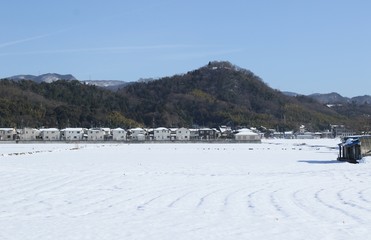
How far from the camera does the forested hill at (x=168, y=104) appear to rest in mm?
132375

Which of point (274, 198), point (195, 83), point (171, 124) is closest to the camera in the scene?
point (274, 198)

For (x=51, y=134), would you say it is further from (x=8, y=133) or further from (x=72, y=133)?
(x=8, y=133)

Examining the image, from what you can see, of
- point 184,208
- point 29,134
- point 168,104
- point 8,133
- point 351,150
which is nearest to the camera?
point 184,208

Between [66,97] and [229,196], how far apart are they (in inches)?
5651

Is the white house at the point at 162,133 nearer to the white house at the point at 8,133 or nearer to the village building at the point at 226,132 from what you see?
the village building at the point at 226,132

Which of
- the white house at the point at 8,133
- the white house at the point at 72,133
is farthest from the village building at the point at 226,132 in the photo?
the white house at the point at 8,133

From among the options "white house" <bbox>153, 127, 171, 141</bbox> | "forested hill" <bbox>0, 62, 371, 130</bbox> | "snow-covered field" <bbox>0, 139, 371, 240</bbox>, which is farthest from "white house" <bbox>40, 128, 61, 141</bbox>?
"snow-covered field" <bbox>0, 139, 371, 240</bbox>

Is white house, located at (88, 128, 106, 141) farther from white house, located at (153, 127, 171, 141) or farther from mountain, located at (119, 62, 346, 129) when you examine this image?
mountain, located at (119, 62, 346, 129)

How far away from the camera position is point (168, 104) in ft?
520

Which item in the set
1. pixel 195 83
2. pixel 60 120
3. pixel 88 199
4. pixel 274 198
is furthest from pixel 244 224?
pixel 195 83

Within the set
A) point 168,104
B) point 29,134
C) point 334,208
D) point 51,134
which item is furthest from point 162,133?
point 334,208

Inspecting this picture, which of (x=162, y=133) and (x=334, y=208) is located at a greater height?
(x=162, y=133)

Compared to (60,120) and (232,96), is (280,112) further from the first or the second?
(60,120)

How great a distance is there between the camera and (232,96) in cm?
17550
